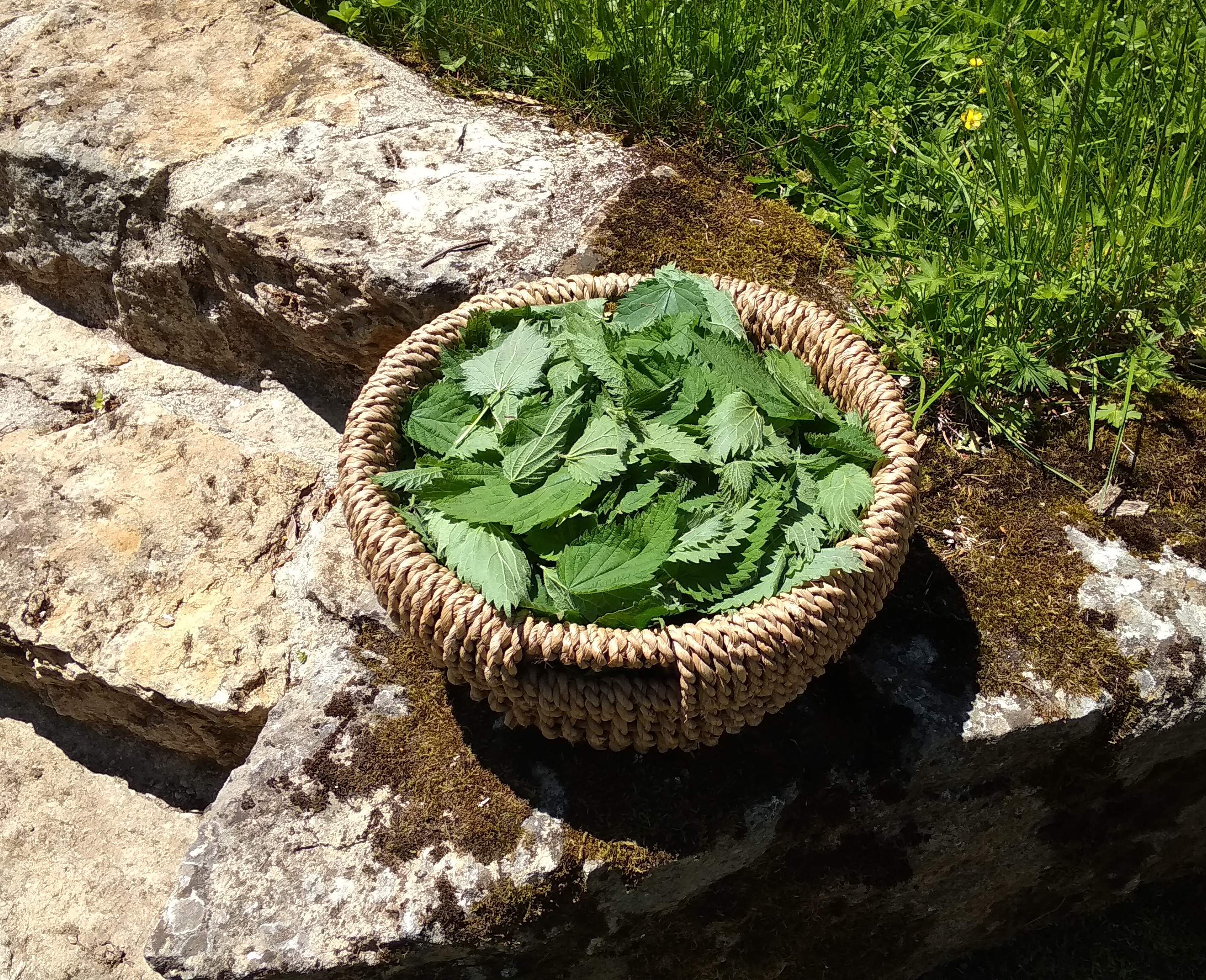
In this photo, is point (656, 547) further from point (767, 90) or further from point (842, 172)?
point (767, 90)

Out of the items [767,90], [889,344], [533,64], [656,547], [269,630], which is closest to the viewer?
[656,547]

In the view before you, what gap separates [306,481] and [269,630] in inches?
21.7

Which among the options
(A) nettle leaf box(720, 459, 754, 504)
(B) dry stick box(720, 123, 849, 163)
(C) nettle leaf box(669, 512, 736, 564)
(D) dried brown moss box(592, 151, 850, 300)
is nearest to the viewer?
(C) nettle leaf box(669, 512, 736, 564)

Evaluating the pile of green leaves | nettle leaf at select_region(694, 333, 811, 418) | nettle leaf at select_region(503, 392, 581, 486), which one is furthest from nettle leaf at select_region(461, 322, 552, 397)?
nettle leaf at select_region(694, 333, 811, 418)

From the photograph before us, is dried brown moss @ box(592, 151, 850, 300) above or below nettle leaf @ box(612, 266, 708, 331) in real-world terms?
below

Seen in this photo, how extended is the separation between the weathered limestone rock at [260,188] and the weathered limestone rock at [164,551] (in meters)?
0.34

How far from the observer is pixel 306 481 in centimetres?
311

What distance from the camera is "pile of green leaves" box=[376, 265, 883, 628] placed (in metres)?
1.91

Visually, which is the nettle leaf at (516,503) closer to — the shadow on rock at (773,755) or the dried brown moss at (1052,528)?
the shadow on rock at (773,755)

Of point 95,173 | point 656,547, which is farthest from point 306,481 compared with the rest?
point 656,547

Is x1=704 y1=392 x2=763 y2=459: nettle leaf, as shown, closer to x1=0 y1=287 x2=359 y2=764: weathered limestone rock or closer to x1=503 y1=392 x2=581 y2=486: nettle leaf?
x1=503 y1=392 x2=581 y2=486: nettle leaf

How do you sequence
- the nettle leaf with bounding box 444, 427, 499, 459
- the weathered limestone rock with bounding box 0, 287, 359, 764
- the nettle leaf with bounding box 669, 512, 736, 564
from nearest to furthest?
the nettle leaf with bounding box 669, 512, 736, 564
the nettle leaf with bounding box 444, 427, 499, 459
the weathered limestone rock with bounding box 0, 287, 359, 764

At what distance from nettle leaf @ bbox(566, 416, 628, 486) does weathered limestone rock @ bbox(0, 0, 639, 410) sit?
101 centimetres

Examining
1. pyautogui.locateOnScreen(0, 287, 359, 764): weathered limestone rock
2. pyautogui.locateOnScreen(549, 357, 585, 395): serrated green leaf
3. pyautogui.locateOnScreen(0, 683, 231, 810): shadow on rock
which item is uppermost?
pyautogui.locateOnScreen(549, 357, 585, 395): serrated green leaf
